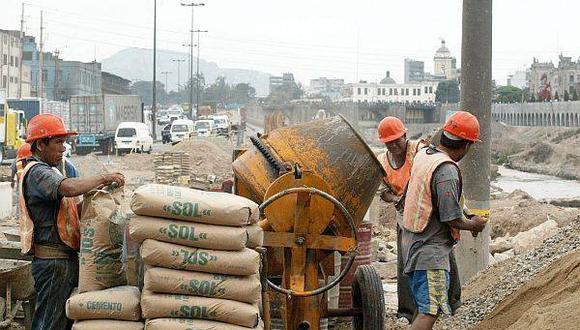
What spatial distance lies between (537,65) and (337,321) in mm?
159943

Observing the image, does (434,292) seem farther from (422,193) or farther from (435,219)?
(422,193)

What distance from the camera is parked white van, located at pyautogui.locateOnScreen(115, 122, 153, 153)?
161 ft

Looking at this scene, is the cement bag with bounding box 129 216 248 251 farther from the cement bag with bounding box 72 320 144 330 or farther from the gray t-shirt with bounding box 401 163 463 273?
the gray t-shirt with bounding box 401 163 463 273

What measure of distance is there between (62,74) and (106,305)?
325 feet

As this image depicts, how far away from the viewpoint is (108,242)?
6.57m

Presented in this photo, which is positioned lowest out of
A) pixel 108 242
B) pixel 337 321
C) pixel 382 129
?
pixel 337 321

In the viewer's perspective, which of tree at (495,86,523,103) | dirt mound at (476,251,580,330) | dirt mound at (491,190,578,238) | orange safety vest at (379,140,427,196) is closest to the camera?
dirt mound at (476,251,580,330)

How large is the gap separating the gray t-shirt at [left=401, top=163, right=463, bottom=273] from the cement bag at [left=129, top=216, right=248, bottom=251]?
137cm

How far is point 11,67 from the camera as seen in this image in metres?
83.1

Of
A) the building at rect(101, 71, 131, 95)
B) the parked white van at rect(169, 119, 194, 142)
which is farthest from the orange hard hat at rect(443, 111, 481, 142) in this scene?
the building at rect(101, 71, 131, 95)

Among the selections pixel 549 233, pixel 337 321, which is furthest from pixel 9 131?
pixel 337 321

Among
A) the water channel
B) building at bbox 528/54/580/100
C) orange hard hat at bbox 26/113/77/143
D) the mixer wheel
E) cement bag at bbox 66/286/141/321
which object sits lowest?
the water channel

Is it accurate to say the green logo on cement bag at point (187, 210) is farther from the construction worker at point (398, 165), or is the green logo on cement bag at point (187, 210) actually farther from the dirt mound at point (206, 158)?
the dirt mound at point (206, 158)

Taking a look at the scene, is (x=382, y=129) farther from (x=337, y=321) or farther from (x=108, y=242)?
(x=108, y=242)
